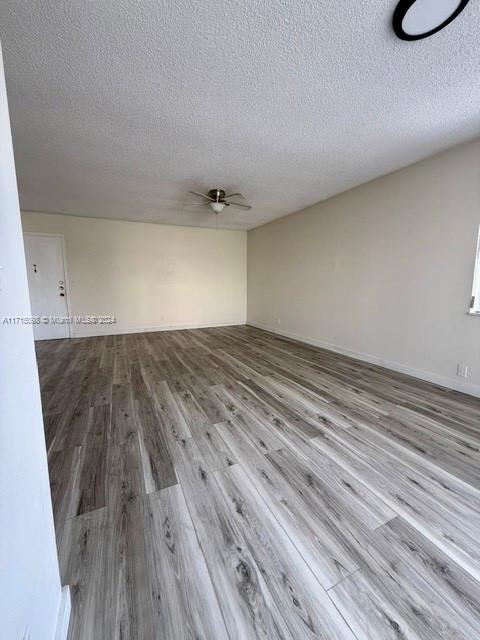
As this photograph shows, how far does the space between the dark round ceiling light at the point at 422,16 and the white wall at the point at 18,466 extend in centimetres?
183

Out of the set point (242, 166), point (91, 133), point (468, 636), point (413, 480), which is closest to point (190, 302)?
point (242, 166)

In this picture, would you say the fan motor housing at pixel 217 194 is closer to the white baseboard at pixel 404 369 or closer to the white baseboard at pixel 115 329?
the white baseboard at pixel 404 369

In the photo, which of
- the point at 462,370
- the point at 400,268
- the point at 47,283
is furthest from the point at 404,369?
the point at 47,283

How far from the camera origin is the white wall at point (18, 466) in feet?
1.82

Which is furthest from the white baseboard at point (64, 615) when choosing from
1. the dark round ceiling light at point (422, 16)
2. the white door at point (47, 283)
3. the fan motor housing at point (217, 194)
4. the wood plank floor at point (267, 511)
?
the white door at point (47, 283)

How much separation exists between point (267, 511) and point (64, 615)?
87 cm

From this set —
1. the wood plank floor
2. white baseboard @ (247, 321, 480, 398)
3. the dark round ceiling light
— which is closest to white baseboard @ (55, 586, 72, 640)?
the wood plank floor

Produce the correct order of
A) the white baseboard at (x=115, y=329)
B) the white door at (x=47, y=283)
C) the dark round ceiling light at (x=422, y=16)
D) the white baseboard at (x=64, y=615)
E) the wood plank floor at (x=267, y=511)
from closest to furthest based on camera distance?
1. the white baseboard at (x=64, y=615)
2. the wood plank floor at (x=267, y=511)
3. the dark round ceiling light at (x=422, y=16)
4. the white door at (x=47, y=283)
5. the white baseboard at (x=115, y=329)

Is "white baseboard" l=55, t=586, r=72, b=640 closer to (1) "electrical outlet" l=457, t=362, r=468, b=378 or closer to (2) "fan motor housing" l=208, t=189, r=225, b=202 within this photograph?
(1) "electrical outlet" l=457, t=362, r=468, b=378

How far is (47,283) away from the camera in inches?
198

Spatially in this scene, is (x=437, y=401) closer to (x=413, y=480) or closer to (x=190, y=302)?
(x=413, y=480)

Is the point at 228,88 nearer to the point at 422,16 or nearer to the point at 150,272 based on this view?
the point at 422,16

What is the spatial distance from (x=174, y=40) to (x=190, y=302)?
5.09m

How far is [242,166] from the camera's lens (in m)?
3.04
